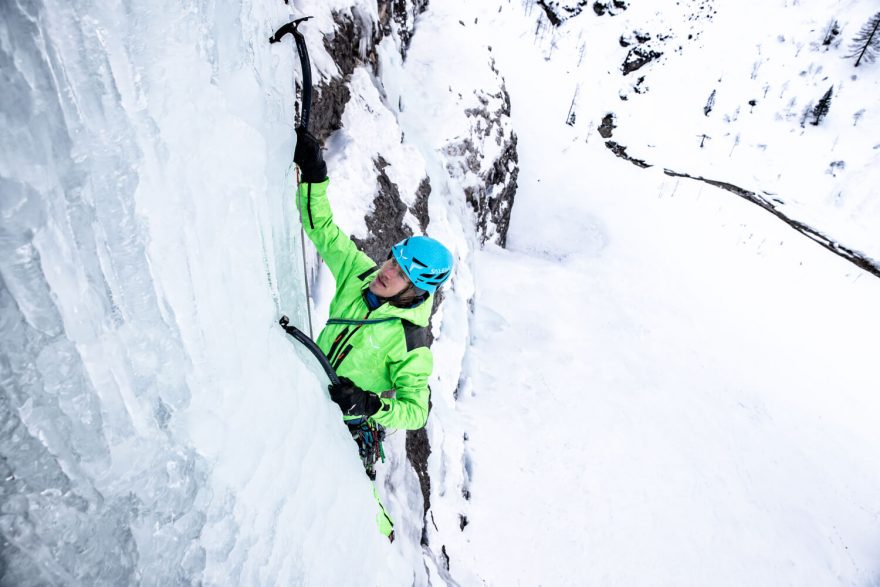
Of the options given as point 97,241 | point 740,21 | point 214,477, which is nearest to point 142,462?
point 214,477

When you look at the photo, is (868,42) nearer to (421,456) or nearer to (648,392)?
(648,392)

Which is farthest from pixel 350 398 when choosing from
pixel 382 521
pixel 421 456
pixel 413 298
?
pixel 421 456

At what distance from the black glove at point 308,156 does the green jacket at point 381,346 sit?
0.08 m

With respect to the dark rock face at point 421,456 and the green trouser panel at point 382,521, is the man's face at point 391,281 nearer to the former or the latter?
the green trouser panel at point 382,521

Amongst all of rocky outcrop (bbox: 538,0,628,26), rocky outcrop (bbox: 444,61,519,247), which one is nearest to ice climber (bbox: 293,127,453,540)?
rocky outcrop (bbox: 444,61,519,247)

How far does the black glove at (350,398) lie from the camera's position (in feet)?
5.53

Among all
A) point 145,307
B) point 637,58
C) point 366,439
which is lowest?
point 366,439

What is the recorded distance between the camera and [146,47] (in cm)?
91

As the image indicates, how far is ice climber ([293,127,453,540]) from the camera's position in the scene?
189 centimetres

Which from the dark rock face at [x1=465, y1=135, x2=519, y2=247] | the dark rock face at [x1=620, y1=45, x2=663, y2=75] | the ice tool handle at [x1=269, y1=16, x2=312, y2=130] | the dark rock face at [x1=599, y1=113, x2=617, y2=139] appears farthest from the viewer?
the dark rock face at [x1=620, y1=45, x2=663, y2=75]

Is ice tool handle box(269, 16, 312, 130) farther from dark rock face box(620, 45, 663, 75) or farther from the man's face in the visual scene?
dark rock face box(620, 45, 663, 75)

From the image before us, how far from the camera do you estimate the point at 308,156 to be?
68.8 inches

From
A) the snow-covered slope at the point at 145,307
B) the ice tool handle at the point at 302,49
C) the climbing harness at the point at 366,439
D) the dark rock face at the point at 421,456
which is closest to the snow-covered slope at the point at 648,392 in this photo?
the dark rock face at the point at 421,456

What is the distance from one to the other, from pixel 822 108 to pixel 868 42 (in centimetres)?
343
